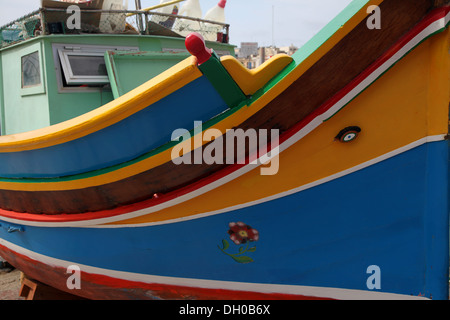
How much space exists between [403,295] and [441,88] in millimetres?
1001

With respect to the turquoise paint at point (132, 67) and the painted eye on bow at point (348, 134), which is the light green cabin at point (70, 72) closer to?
the turquoise paint at point (132, 67)

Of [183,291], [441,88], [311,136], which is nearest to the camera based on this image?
[441,88]

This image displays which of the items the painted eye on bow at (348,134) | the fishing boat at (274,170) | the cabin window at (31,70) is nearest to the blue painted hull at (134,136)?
the fishing boat at (274,170)

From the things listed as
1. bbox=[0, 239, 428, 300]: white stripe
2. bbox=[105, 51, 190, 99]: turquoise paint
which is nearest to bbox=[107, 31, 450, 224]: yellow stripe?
bbox=[0, 239, 428, 300]: white stripe

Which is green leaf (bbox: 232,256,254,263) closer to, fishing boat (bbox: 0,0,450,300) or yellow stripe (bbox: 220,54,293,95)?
fishing boat (bbox: 0,0,450,300)

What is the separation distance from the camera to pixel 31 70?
3195 millimetres

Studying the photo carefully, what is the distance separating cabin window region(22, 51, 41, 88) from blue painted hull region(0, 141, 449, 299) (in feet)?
5.60

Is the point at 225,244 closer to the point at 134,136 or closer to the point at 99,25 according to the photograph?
the point at 134,136

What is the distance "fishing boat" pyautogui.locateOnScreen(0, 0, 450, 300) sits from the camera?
1.60 metres

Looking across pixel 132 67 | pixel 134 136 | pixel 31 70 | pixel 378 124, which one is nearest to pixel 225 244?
pixel 134 136

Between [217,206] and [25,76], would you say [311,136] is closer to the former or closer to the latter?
[217,206]

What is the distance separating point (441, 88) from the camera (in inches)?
64.4
